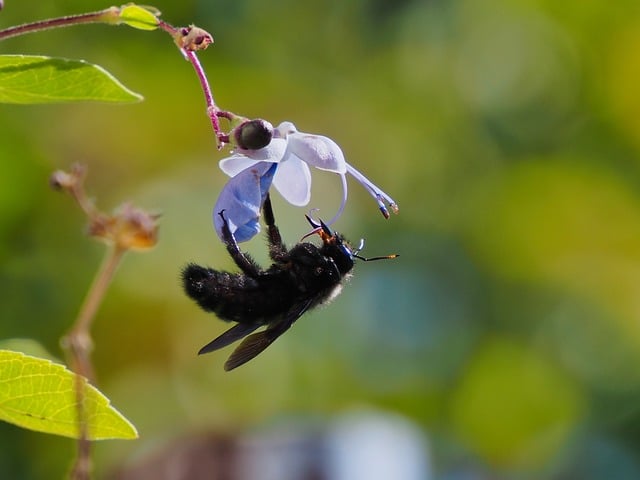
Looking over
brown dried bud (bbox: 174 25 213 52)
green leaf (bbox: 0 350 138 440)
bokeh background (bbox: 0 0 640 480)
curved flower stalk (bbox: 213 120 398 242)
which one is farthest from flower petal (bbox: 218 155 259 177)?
bokeh background (bbox: 0 0 640 480)

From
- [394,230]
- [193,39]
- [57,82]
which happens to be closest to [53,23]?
[57,82]

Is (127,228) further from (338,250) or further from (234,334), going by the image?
(338,250)

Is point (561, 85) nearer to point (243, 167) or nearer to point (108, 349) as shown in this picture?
point (108, 349)

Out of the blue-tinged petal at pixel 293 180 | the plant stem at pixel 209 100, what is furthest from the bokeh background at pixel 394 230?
the plant stem at pixel 209 100

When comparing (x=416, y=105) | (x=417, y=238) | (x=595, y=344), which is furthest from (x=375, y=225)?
(x=595, y=344)

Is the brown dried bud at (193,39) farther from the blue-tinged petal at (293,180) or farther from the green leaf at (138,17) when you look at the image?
the blue-tinged petal at (293,180)
